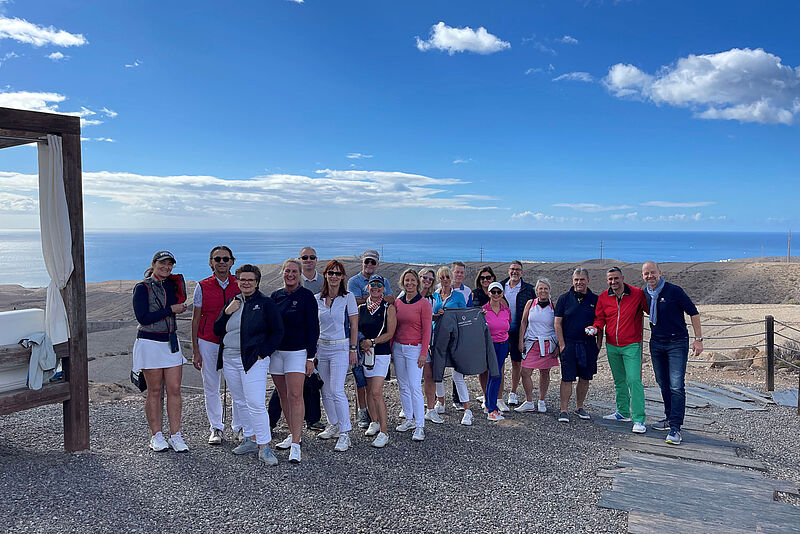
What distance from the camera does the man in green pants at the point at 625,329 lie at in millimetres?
6016

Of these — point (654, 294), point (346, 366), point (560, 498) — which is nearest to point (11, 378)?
point (346, 366)

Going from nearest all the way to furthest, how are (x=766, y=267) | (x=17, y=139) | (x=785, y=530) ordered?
(x=785, y=530) < (x=17, y=139) < (x=766, y=267)

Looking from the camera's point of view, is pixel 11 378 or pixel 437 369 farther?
pixel 437 369

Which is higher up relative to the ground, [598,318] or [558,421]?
[598,318]

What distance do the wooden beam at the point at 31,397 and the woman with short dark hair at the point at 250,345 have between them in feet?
5.27

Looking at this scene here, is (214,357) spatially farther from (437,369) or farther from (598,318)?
(598,318)

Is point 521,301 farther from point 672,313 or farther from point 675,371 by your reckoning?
point 675,371

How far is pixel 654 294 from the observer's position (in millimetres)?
5895

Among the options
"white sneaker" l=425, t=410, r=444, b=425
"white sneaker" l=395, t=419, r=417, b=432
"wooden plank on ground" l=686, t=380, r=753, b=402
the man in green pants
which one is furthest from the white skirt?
"wooden plank on ground" l=686, t=380, r=753, b=402

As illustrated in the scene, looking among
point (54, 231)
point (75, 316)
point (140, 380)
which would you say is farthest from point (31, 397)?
point (54, 231)

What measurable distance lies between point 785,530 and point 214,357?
4.86m

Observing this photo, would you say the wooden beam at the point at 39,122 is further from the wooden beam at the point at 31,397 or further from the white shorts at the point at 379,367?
the white shorts at the point at 379,367

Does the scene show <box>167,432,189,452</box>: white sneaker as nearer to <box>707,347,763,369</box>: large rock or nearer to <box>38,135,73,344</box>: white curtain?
<box>38,135,73,344</box>: white curtain

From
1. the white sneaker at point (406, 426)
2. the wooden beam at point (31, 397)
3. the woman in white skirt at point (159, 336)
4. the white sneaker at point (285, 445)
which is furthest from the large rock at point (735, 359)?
the wooden beam at point (31, 397)
